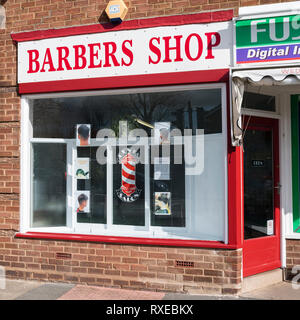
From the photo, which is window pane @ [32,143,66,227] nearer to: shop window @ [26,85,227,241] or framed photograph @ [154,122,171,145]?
shop window @ [26,85,227,241]

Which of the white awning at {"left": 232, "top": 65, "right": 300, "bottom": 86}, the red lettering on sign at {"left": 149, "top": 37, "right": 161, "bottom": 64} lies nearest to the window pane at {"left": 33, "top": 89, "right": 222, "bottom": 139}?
the red lettering on sign at {"left": 149, "top": 37, "right": 161, "bottom": 64}

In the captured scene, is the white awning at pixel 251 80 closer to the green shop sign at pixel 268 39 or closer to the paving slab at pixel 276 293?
the green shop sign at pixel 268 39

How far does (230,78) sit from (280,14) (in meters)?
1.06

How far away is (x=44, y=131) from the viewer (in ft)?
Result: 19.9

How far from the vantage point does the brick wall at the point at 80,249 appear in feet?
16.7

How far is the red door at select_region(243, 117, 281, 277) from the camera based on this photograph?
5.47 metres

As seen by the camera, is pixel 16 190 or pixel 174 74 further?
pixel 16 190

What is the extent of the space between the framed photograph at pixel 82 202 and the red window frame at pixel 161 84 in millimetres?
422

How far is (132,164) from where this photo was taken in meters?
5.71

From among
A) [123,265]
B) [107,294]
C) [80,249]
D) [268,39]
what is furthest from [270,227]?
[80,249]

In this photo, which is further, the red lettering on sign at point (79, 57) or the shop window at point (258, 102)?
the red lettering on sign at point (79, 57)

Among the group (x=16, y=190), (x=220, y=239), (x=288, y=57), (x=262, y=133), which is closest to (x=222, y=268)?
(x=220, y=239)

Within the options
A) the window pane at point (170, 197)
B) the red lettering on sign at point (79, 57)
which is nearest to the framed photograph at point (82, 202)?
the window pane at point (170, 197)

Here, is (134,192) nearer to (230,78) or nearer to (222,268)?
(222,268)
